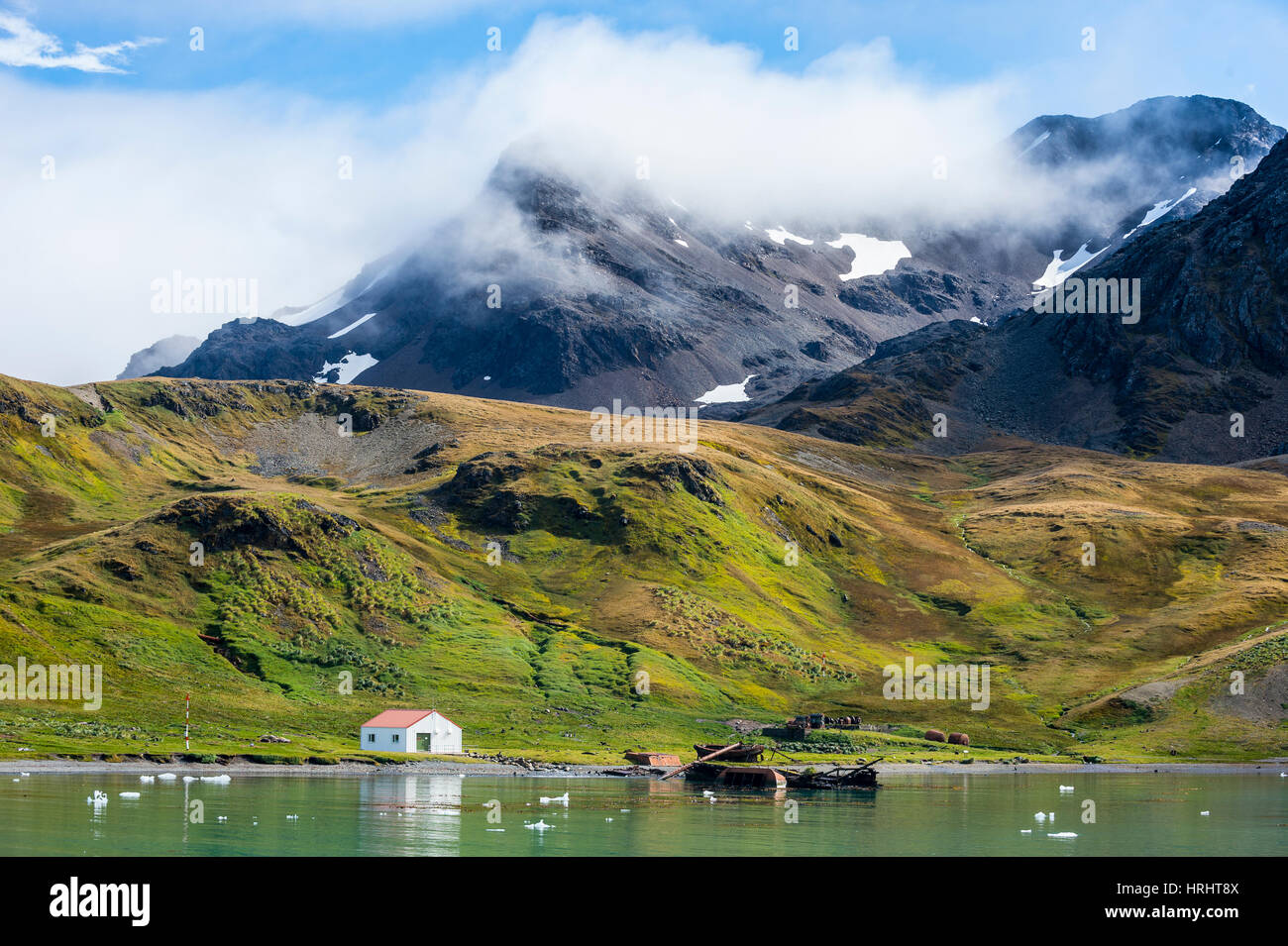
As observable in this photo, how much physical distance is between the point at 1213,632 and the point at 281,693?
445ft

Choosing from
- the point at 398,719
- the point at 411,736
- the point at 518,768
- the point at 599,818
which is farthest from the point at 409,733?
the point at 599,818

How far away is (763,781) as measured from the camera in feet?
346

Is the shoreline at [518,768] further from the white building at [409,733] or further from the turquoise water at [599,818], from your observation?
the white building at [409,733]

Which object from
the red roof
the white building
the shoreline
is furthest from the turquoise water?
the red roof

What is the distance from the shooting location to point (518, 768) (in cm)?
11650

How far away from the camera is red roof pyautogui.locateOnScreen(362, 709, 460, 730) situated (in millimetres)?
122938

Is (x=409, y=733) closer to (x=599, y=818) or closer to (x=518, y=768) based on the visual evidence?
(x=518, y=768)

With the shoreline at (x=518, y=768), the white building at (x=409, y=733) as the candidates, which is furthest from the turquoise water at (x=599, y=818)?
the white building at (x=409, y=733)

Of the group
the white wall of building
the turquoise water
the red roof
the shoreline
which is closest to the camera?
the turquoise water

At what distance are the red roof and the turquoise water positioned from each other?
49.7 ft

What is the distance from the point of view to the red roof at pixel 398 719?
12294cm

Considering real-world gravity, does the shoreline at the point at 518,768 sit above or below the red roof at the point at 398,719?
below

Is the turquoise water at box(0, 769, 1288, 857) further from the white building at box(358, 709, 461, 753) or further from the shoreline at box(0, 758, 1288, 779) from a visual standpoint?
the white building at box(358, 709, 461, 753)
